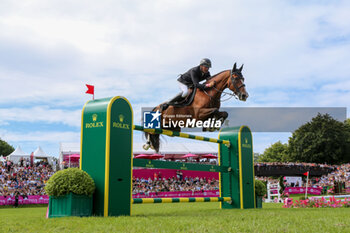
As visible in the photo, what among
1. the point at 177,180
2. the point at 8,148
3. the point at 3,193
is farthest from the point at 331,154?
the point at 8,148

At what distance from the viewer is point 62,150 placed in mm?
30516

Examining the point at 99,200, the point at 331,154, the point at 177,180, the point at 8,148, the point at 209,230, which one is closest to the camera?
the point at 209,230

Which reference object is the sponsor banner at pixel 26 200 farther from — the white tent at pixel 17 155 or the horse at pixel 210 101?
the horse at pixel 210 101

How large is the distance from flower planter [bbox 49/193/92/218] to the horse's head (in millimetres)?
3828

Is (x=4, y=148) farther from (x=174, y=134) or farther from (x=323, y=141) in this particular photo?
(x=174, y=134)

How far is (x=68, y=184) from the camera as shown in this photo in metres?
4.64

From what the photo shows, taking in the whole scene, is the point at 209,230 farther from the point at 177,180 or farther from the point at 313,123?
Result: the point at 313,123

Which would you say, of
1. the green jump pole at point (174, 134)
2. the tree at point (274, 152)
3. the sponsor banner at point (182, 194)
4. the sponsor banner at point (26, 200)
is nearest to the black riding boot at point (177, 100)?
the green jump pole at point (174, 134)

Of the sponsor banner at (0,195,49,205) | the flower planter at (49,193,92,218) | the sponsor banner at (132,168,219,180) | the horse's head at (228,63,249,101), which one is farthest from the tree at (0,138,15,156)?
the flower planter at (49,193,92,218)

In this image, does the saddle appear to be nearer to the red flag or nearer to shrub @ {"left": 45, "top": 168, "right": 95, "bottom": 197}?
the red flag

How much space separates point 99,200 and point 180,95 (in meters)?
3.39

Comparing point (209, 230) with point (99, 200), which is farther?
point (99, 200)

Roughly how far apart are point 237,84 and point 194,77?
937mm

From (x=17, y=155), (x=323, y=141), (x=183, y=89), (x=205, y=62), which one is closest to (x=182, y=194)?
(x=17, y=155)
